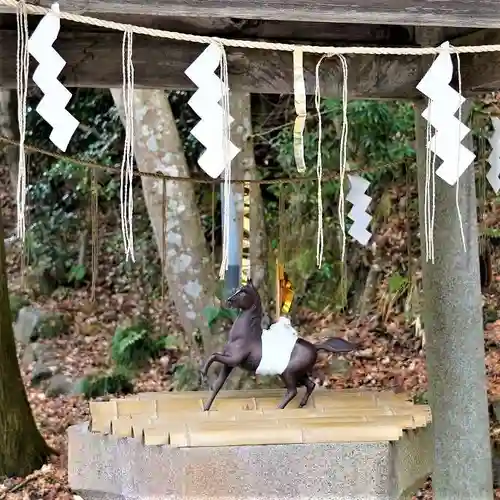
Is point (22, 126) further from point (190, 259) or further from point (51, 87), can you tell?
point (190, 259)

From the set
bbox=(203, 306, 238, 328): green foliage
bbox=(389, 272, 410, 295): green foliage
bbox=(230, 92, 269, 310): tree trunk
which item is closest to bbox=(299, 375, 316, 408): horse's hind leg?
bbox=(230, 92, 269, 310): tree trunk

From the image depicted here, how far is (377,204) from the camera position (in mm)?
7023

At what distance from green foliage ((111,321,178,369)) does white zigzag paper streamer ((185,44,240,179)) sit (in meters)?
4.98

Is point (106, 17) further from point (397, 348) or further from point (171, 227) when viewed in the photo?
point (397, 348)

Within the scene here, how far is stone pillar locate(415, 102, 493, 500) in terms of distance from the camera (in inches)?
131

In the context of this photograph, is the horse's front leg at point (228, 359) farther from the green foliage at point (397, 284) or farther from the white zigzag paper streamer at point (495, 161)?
the green foliage at point (397, 284)

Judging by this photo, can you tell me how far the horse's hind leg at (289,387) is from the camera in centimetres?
314

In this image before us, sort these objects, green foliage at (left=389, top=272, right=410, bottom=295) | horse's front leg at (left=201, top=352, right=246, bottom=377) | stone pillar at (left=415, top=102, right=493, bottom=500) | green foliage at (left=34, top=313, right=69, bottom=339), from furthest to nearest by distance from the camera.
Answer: green foliage at (left=34, top=313, right=69, bottom=339)
green foliage at (left=389, top=272, right=410, bottom=295)
stone pillar at (left=415, top=102, right=493, bottom=500)
horse's front leg at (left=201, top=352, right=246, bottom=377)

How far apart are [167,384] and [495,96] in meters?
4.14

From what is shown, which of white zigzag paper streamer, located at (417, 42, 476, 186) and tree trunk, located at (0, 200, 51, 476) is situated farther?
tree trunk, located at (0, 200, 51, 476)

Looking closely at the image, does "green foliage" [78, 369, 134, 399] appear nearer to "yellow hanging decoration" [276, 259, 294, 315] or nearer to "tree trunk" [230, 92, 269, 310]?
"tree trunk" [230, 92, 269, 310]

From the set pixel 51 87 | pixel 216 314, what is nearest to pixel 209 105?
pixel 51 87

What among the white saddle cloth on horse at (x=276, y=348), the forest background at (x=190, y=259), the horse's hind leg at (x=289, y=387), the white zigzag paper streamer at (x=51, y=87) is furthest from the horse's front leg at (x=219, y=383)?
the white zigzag paper streamer at (x=51, y=87)

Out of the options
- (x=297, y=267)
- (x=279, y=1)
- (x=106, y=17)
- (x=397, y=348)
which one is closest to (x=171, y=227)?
(x=297, y=267)
